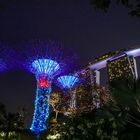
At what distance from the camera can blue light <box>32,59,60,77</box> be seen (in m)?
57.9

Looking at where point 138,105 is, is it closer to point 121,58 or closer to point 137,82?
point 137,82

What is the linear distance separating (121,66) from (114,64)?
3.70 metres

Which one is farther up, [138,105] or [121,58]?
[121,58]

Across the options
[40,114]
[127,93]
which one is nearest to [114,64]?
[40,114]

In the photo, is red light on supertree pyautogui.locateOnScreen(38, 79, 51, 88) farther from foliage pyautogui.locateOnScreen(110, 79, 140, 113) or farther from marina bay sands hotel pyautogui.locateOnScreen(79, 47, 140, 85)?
foliage pyautogui.locateOnScreen(110, 79, 140, 113)

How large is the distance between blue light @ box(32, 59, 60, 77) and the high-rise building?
30060mm

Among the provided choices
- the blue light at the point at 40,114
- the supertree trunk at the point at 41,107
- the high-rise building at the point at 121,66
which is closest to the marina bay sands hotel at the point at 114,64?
the high-rise building at the point at 121,66

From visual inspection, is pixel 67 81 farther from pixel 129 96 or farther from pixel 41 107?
pixel 129 96

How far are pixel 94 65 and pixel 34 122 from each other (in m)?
42.0

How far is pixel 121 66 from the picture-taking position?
3514 inches

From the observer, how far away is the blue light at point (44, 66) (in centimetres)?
5788

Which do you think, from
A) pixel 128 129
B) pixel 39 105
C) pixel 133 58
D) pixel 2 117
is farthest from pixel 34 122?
pixel 128 129

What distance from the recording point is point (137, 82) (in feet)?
49.4

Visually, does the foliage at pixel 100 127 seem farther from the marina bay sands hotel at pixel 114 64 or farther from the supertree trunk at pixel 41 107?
the marina bay sands hotel at pixel 114 64
